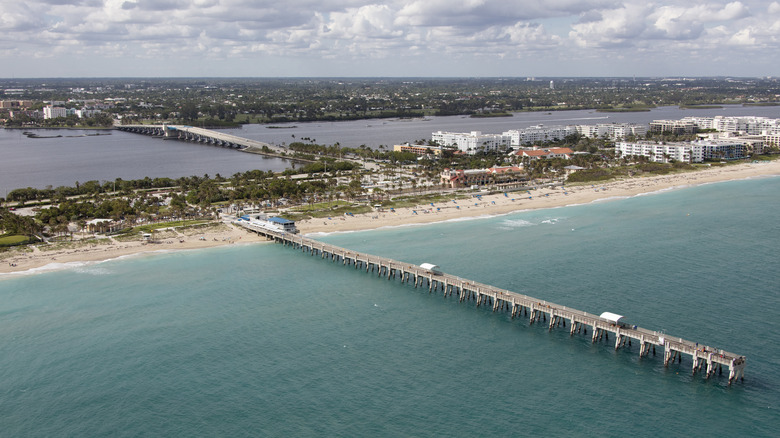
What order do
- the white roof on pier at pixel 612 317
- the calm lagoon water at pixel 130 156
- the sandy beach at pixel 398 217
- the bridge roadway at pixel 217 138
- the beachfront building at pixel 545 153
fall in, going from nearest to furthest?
the white roof on pier at pixel 612 317
the sandy beach at pixel 398 217
the calm lagoon water at pixel 130 156
the beachfront building at pixel 545 153
the bridge roadway at pixel 217 138

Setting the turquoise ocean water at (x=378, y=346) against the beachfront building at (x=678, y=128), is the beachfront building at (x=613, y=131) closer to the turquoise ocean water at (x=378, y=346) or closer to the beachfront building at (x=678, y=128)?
the beachfront building at (x=678, y=128)

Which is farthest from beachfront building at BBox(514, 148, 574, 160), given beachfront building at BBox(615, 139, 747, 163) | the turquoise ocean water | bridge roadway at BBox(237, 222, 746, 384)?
bridge roadway at BBox(237, 222, 746, 384)

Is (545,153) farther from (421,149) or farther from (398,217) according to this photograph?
(398,217)

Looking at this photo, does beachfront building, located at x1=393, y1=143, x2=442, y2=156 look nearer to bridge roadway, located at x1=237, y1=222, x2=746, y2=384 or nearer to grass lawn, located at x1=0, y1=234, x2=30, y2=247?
bridge roadway, located at x1=237, y1=222, x2=746, y2=384

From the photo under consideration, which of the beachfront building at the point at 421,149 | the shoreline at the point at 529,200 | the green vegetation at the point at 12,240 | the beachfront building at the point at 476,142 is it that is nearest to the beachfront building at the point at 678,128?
the shoreline at the point at 529,200

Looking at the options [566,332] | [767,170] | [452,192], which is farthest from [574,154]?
[566,332]

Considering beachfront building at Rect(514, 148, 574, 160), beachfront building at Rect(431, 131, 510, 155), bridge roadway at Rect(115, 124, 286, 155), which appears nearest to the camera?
beachfront building at Rect(514, 148, 574, 160)

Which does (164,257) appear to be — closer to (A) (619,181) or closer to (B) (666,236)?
(B) (666,236)
